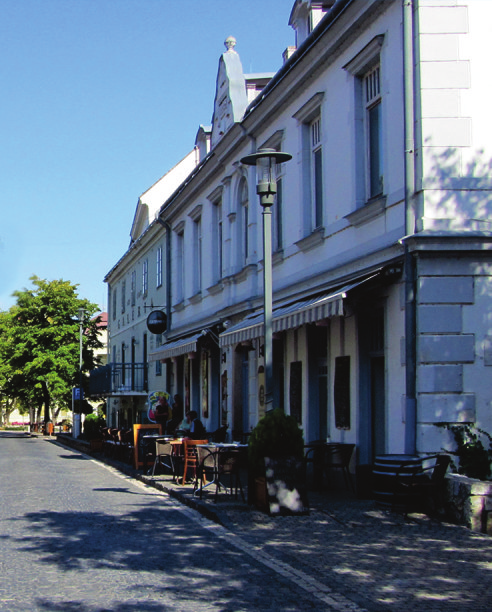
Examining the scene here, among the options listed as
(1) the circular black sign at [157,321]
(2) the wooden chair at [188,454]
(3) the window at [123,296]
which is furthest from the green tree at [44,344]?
(2) the wooden chair at [188,454]

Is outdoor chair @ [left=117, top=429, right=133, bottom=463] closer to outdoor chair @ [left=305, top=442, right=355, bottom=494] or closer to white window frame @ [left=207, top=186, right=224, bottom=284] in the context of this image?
white window frame @ [left=207, top=186, right=224, bottom=284]

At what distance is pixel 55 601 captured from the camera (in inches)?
277

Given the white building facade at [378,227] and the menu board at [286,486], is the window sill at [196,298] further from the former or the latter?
the menu board at [286,486]

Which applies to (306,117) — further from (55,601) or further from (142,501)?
(55,601)

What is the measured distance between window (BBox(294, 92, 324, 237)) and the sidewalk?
20.5ft

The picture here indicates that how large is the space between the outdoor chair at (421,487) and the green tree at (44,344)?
50.0 meters

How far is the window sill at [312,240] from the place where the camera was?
1673 centimetres

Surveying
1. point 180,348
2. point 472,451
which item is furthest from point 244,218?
point 472,451

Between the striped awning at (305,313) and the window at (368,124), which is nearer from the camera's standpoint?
the striped awning at (305,313)

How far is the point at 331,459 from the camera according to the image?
50.5 ft

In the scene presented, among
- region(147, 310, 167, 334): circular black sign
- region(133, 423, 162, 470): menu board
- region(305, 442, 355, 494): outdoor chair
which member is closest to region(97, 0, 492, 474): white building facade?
region(305, 442, 355, 494): outdoor chair

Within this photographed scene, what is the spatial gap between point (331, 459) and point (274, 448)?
11.9 feet

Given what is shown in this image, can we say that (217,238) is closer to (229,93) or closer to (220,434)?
(229,93)

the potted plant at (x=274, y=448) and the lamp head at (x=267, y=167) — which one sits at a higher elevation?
the lamp head at (x=267, y=167)
